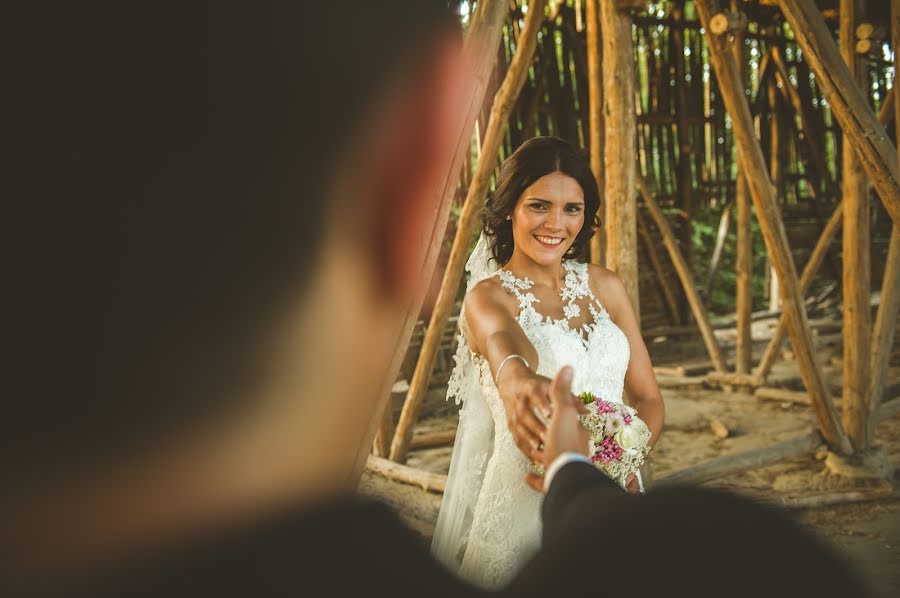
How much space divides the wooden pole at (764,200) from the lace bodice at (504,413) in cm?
230

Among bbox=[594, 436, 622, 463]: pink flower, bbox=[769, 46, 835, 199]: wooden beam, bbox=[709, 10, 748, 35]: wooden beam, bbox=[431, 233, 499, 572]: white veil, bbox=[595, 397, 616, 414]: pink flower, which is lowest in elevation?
bbox=[431, 233, 499, 572]: white veil

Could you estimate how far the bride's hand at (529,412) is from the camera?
1379 millimetres

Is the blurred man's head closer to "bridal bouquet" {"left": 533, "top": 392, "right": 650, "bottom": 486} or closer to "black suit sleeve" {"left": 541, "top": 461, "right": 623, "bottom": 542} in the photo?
"black suit sleeve" {"left": 541, "top": 461, "right": 623, "bottom": 542}

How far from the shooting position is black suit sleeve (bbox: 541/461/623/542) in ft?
2.41

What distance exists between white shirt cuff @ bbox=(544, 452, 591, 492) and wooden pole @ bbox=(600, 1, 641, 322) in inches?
92.8

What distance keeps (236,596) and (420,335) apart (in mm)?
7327

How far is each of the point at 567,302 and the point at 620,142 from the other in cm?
118

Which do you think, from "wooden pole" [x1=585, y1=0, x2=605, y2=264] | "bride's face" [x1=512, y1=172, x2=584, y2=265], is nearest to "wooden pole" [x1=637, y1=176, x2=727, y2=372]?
"wooden pole" [x1=585, y1=0, x2=605, y2=264]

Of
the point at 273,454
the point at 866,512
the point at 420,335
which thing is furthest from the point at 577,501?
the point at 420,335

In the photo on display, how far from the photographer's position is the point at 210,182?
0.36 m

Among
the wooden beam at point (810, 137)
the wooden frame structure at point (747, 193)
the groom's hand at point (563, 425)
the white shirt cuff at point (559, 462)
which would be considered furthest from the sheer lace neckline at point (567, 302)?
the wooden beam at point (810, 137)

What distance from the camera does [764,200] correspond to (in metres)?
4.33

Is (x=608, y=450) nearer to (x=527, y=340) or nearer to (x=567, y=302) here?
(x=527, y=340)

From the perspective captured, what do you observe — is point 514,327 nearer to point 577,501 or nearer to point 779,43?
point 577,501
